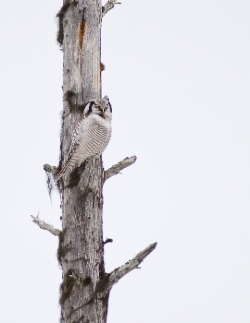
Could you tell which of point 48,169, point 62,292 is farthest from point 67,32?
point 62,292

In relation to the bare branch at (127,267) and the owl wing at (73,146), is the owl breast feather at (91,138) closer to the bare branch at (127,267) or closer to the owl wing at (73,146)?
the owl wing at (73,146)

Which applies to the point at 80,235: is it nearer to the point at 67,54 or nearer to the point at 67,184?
the point at 67,184

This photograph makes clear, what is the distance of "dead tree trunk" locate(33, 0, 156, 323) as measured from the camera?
5.50 meters

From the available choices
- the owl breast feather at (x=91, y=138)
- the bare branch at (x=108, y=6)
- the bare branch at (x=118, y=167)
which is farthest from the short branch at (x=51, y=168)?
the bare branch at (x=108, y=6)

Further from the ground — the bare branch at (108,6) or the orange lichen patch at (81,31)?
the bare branch at (108,6)

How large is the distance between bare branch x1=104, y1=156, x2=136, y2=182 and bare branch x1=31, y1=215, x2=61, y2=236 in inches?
23.4

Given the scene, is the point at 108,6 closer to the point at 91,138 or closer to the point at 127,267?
the point at 91,138

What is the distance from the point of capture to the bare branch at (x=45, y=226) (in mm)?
5725

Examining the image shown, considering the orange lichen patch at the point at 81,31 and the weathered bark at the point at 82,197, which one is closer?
the weathered bark at the point at 82,197

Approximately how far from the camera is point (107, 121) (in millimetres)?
5840

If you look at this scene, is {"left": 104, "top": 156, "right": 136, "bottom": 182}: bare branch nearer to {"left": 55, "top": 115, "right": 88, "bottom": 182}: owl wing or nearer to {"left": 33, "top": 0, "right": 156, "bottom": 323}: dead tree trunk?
{"left": 33, "top": 0, "right": 156, "bottom": 323}: dead tree trunk

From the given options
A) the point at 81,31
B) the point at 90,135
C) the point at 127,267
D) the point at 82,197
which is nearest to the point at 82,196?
the point at 82,197

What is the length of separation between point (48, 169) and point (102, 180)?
19.0 inches

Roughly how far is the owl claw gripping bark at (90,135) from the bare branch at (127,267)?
951 mm
